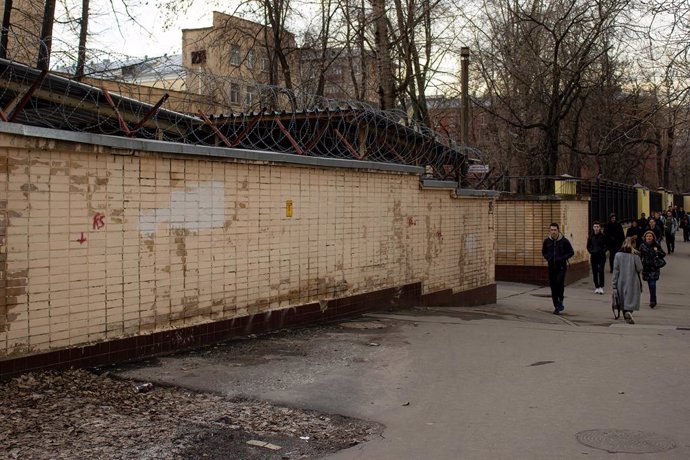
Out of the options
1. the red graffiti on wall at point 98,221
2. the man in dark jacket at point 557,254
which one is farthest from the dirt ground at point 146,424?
the man in dark jacket at point 557,254

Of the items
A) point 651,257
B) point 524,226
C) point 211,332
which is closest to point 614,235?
point 524,226

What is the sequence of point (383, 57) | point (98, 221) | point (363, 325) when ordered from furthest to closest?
point (383, 57), point (363, 325), point (98, 221)

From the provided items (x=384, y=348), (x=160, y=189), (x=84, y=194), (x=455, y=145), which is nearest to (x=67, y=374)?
(x=84, y=194)

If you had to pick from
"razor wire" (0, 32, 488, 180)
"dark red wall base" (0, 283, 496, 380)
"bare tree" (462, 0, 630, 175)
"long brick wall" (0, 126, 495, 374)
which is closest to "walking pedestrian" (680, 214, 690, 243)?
"bare tree" (462, 0, 630, 175)

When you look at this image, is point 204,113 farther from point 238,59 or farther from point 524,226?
point 238,59

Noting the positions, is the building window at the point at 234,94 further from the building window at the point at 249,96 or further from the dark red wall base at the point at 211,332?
the dark red wall base at the point at 211,332

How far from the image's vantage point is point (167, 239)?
7.54 m

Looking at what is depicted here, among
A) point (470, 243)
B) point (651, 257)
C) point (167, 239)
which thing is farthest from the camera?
point (470, 243)

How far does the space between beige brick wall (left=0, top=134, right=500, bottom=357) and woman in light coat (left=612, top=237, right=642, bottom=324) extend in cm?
359

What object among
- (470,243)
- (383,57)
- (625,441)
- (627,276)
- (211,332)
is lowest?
(625,441)

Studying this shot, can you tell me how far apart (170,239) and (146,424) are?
269 cm

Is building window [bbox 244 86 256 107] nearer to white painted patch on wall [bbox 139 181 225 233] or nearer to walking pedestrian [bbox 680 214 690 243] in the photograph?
white painted patch on wall [bbox 139 181 225 233]

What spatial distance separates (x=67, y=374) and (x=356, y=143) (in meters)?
6.63

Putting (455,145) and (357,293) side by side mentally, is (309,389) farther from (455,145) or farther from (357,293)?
(455,145)
